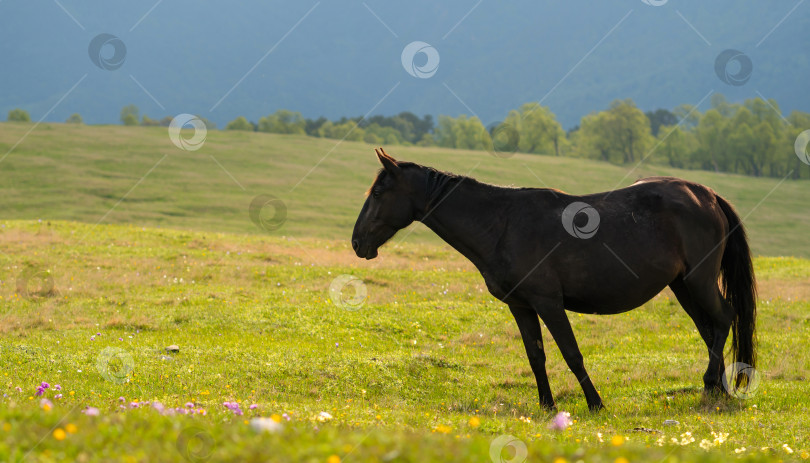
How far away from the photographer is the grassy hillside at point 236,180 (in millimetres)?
52281

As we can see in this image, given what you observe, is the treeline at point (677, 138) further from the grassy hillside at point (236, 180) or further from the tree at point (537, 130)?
the grassy hillside at point (236, 180)

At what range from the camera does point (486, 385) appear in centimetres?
1191

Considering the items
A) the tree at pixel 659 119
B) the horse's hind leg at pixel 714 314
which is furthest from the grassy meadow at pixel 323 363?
the tree at pixel 659 119

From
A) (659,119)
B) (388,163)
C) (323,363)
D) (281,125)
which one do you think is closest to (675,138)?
(659,119)

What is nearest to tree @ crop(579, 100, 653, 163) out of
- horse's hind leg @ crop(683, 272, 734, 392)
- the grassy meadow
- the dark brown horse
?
the grassy meadow

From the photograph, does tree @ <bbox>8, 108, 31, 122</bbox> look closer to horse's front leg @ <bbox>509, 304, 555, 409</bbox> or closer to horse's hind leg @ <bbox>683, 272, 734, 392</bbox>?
horse's front leg @ <bbox>509, 304, 555, 409</bbox>

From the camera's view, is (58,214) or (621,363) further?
(58,214)

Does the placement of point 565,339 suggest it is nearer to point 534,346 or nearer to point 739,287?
point 534,346

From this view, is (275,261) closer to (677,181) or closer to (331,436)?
(677,181)

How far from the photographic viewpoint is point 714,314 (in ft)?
35.2

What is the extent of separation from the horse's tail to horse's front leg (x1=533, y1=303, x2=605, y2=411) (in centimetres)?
288

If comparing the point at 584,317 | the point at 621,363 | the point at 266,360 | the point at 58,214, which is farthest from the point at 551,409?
the point at 58,214

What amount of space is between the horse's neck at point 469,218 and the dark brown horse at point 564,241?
0.02 metres

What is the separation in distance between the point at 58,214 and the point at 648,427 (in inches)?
1923
